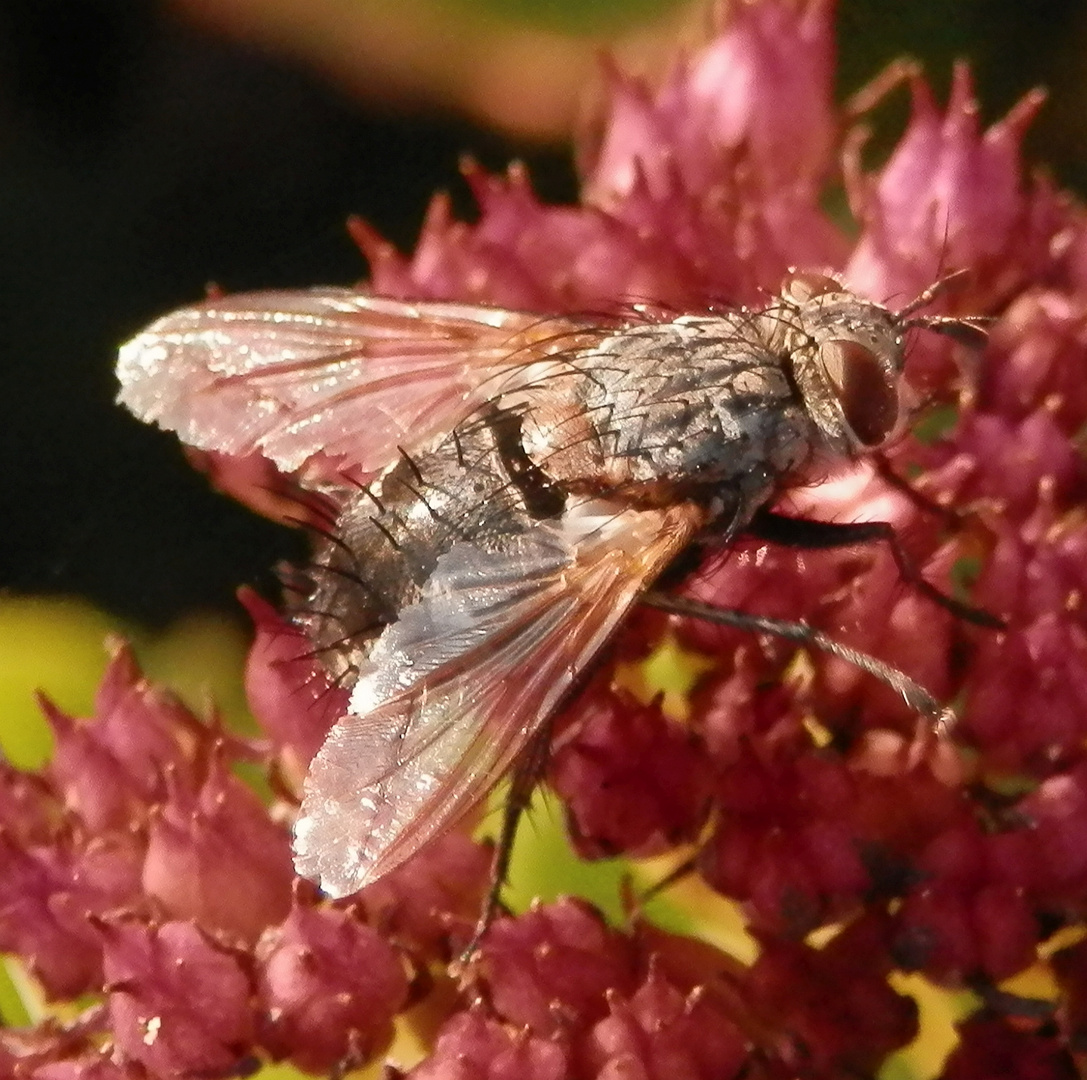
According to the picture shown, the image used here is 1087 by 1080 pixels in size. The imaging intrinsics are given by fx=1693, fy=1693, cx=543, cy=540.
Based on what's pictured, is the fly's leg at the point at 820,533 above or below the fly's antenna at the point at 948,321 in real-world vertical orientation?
below

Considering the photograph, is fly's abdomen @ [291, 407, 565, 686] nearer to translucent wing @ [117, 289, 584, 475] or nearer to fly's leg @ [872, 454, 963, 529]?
translucent wing @ [117, 289, 584, 475]

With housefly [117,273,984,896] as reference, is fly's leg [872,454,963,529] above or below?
below

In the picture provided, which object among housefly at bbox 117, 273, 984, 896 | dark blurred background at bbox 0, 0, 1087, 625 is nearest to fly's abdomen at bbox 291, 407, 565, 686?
housefly at bbox 117, 273, 984, 896

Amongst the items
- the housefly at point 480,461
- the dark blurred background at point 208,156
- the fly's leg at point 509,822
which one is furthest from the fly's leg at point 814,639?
the dark blurred background at point 208,156

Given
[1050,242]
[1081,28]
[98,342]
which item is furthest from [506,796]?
[1081,28]

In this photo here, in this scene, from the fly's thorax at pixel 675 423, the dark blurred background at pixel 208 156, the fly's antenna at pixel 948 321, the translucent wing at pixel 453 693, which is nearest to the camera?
the translucent wing at pixel 453 693

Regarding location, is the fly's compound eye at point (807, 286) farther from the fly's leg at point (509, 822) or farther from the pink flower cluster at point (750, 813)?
the fly's leg at point (509, 822)

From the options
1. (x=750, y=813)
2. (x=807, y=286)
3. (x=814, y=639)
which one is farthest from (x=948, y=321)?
(x=750, y=813)

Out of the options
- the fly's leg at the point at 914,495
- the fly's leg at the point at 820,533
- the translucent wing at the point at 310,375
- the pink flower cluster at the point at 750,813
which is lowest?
the pink flower cluster at the point at 750,813
